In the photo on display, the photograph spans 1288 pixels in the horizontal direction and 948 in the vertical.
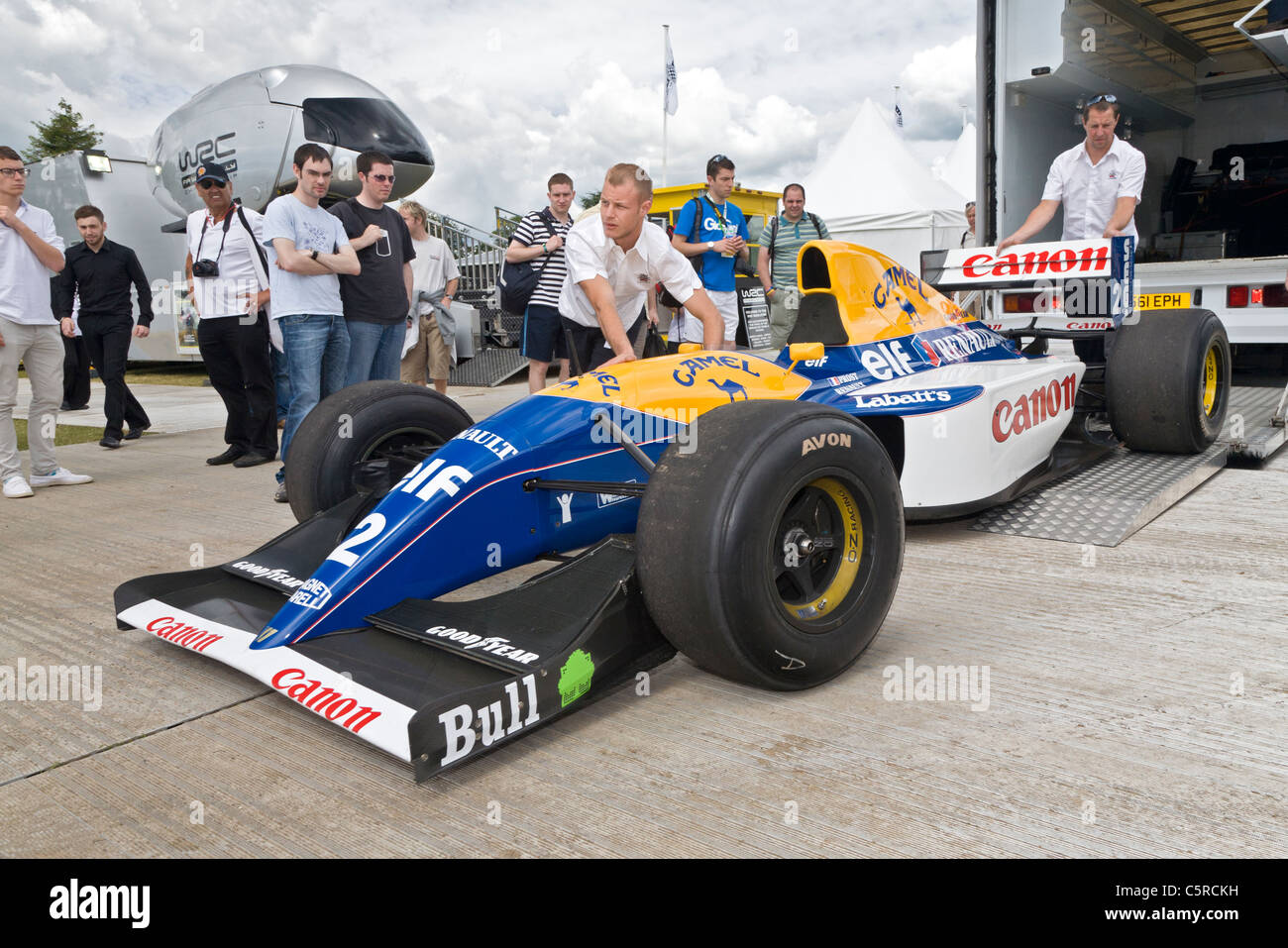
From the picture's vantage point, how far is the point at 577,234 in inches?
159

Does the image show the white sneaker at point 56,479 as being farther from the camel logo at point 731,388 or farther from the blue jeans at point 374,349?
the camel logo at point 731,388

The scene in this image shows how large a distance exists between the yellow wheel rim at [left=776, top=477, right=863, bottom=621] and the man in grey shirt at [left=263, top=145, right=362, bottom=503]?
3098mm

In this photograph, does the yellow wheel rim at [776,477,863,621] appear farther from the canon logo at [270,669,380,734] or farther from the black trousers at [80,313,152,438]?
the black trousers at [80,313,152,438]

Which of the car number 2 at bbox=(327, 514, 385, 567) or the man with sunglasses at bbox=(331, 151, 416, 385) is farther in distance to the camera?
the man with sunglasses at bbox=(331, 151, 416, 385)

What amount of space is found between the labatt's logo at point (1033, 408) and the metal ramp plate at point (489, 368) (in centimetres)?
766

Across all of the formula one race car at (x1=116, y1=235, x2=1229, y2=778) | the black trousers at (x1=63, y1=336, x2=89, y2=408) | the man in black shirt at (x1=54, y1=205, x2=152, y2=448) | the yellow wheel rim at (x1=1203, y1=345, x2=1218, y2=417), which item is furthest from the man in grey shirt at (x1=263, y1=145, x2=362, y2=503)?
the black trousers at (x1=63, y1=336, x2=89, y2=408)

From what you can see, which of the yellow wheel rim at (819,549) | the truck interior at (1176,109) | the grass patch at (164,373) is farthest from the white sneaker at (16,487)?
the grass patch at (164,373)

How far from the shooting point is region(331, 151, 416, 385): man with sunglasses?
204 inches

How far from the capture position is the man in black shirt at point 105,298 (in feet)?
24.3

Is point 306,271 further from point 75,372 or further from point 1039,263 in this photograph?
point 75,372

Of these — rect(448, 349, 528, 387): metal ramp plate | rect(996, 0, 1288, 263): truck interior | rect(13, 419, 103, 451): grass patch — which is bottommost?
rect(13, 419, 103, 451): grass patch

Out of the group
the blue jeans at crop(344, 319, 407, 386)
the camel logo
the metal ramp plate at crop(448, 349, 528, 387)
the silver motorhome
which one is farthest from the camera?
the silver motorhome

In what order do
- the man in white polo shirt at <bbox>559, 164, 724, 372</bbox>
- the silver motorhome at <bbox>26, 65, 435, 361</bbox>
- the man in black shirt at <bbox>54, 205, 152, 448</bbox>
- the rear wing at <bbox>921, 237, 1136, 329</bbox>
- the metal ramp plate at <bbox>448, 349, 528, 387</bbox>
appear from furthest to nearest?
the silver motorhome at <bbox>26, 65, 435, 361</bbox> < the metal ramp plate at <bbox>448, 349, 528, 387</bbox> < the man in black shirt at <bbox>54, 205, 152, 448</bbox> < the rear wing at <bbox>921, 237, 1136, 329</bbox> < the man in white polo shirt at <bbox>559, 164, 724, 372</bbox>

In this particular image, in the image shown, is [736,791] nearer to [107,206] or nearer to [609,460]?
[609,460]
